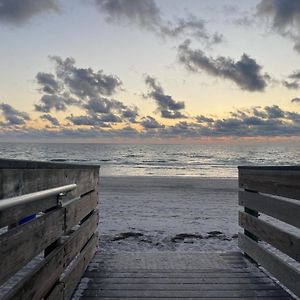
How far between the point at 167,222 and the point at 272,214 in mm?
6305

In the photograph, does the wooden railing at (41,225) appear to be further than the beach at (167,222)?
No

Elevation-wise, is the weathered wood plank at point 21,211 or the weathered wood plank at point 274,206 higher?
the weathered wood plank at point 21,211

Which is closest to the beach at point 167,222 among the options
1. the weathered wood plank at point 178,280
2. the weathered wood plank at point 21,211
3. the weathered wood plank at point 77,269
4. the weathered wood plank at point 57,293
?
the weathered wood plank at point 77,269

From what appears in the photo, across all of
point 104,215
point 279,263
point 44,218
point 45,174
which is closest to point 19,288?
point 44,218

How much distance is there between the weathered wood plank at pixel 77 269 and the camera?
154 inches

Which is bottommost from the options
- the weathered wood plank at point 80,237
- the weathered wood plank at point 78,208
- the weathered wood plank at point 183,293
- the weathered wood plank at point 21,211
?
the weathered wood plank at point 183,293

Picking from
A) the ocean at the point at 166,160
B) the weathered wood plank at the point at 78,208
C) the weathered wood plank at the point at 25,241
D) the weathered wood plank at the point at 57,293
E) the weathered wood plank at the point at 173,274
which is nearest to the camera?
the weathered wood plank at the point at 25,241

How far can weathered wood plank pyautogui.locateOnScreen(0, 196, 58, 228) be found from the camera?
2.21 m

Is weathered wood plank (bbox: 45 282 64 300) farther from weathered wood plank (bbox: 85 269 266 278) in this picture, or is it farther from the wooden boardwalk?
weathered wood plank (bbox: 85 269 266 278)

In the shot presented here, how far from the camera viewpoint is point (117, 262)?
5.61m

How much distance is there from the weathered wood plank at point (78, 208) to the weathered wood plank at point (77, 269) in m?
0.48

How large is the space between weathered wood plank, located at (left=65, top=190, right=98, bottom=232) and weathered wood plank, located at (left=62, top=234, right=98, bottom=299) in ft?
1.57

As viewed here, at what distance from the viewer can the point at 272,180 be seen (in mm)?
4512

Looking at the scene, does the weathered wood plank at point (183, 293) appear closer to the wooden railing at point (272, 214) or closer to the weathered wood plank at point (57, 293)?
the wooden railing at point (272, 214)
